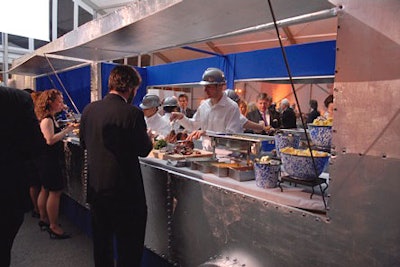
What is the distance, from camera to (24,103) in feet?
5.75

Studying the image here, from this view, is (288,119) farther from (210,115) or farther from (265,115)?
(210,115)

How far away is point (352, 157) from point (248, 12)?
86cm

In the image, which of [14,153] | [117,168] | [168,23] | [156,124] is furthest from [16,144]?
[156,124]

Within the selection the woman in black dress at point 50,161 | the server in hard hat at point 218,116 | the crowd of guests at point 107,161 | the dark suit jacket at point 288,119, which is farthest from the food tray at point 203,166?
the dark suit jacket at point 288,119

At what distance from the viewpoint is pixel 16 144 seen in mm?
1729

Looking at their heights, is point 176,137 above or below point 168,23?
below

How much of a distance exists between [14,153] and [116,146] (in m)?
0.61

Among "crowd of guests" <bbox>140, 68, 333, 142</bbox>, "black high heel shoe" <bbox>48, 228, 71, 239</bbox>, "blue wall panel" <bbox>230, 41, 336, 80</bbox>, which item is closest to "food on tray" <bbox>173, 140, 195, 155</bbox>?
"crowd of guests" <bbox>140, 68, 333, 142</bbox>

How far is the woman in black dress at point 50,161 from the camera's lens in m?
2.87

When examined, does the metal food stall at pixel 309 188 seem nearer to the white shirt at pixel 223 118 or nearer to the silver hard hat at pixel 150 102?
the white shirt at pixel 223 118

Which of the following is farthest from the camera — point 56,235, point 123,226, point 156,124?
point 156,124

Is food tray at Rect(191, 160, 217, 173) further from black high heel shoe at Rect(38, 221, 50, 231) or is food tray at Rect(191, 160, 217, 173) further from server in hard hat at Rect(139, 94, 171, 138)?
black high heel shoe at Rect(38, 221, 50, 231)

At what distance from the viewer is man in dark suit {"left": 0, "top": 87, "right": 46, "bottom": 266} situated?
5.54 feet

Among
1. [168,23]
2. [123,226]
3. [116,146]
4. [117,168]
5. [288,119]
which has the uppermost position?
[168,23]
